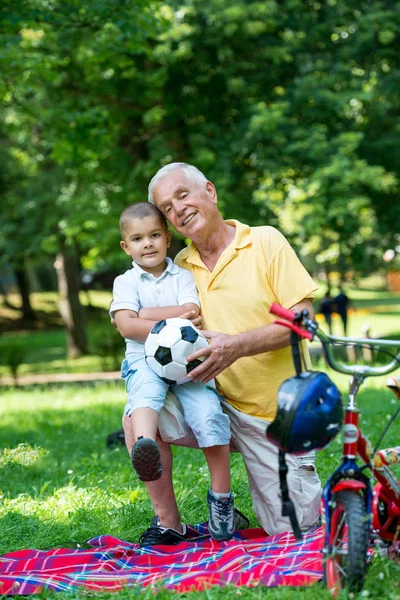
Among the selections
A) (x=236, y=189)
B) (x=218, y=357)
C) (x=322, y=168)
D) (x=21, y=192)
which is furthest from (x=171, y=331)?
(x=21, y=192)

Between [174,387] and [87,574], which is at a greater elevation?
[174,387]

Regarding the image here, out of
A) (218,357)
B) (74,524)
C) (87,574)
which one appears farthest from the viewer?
(74,524)

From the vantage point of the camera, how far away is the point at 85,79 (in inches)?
531

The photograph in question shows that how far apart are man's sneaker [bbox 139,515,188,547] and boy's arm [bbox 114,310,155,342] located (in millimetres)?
929

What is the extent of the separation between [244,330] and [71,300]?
659 inches

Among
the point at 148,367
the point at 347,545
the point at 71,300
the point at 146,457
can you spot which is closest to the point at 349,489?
the point at 347,545

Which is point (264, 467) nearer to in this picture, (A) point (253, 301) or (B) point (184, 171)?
(A) point (253, 301)

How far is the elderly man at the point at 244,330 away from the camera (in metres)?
3.84

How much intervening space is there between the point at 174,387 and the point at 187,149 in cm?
1042

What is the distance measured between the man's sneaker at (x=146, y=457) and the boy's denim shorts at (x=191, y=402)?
0.29 m

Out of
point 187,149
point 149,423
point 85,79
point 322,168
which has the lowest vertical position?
point 149,423

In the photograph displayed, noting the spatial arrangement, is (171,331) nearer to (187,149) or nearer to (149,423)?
(149,423)

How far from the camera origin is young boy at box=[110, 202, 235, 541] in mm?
3635

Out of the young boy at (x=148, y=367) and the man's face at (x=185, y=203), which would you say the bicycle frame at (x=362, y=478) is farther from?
the man's face at (x=185, y=203)
